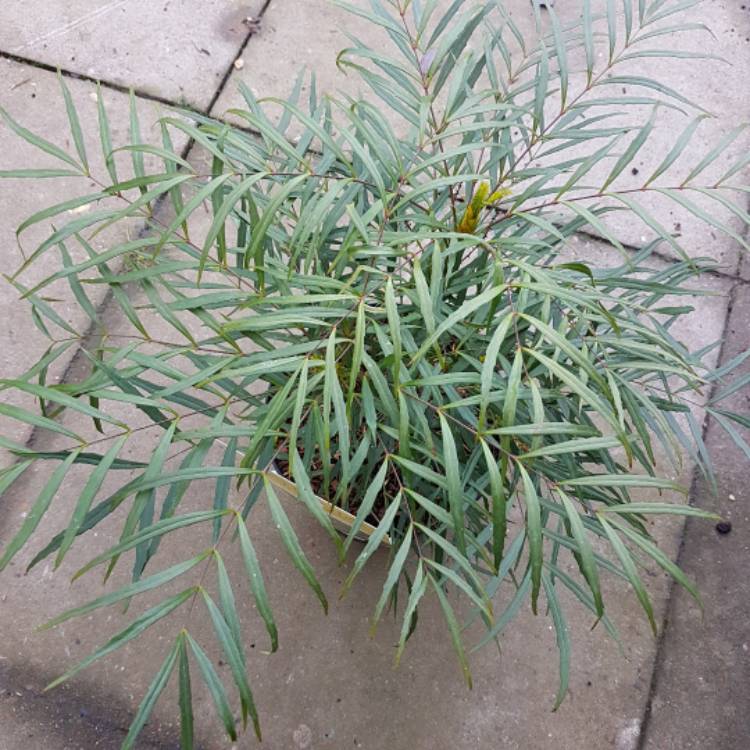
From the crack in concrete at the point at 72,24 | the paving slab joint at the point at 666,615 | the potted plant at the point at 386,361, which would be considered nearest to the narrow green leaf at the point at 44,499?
the potted plant at the point at 386,361

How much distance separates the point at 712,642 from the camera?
142 cm

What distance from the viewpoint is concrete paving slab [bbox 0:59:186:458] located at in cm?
152

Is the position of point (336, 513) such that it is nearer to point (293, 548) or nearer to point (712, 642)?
point (293, 548)

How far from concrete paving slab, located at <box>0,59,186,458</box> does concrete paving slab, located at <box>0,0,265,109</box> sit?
50 mm

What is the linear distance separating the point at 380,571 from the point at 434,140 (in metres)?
0.74

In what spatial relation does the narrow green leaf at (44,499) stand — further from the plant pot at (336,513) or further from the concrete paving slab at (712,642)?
the concrete paving slab at (712,642)

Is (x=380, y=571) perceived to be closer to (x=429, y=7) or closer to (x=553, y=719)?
(x=553, y=719)

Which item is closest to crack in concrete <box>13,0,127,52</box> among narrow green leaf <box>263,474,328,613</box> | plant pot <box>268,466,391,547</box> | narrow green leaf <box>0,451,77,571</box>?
plant pot <box>268,466,391,547</box>

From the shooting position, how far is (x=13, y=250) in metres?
1.58

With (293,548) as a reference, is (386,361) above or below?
above

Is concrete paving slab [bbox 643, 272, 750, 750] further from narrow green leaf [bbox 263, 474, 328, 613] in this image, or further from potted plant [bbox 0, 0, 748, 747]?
narrow green leaf [bbox 263, 474, 328, 613]

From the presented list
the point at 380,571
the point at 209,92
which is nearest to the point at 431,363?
the point at 380,571

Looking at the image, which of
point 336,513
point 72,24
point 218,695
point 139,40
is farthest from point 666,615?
point 72,24

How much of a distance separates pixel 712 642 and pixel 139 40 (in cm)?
164
